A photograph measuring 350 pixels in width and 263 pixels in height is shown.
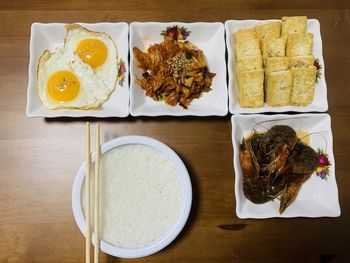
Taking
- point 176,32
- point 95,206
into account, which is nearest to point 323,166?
point 176,32

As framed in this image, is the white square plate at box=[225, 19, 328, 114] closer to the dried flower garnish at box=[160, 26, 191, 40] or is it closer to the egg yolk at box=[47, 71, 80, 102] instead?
the dried flower garnish at box=[160, 26, 191, 40]

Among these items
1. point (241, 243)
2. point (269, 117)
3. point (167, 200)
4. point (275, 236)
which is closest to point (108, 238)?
point (167, 200)

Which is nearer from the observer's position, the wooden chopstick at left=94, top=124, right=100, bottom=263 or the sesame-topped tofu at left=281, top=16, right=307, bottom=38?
the wooden chopstick at left=94, top=124, right=100, bottom=263

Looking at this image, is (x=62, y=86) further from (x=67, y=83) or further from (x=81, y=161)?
(x=81, y=161)

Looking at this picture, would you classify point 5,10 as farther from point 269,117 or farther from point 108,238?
point 269,117

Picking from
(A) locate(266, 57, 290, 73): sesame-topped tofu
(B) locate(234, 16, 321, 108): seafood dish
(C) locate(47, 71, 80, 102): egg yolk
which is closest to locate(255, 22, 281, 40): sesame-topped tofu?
(B) locate(234, 16, 321, 108): seafood dish

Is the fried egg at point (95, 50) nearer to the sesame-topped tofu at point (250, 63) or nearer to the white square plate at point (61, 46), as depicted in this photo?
the white square plate at point (61, 46)
